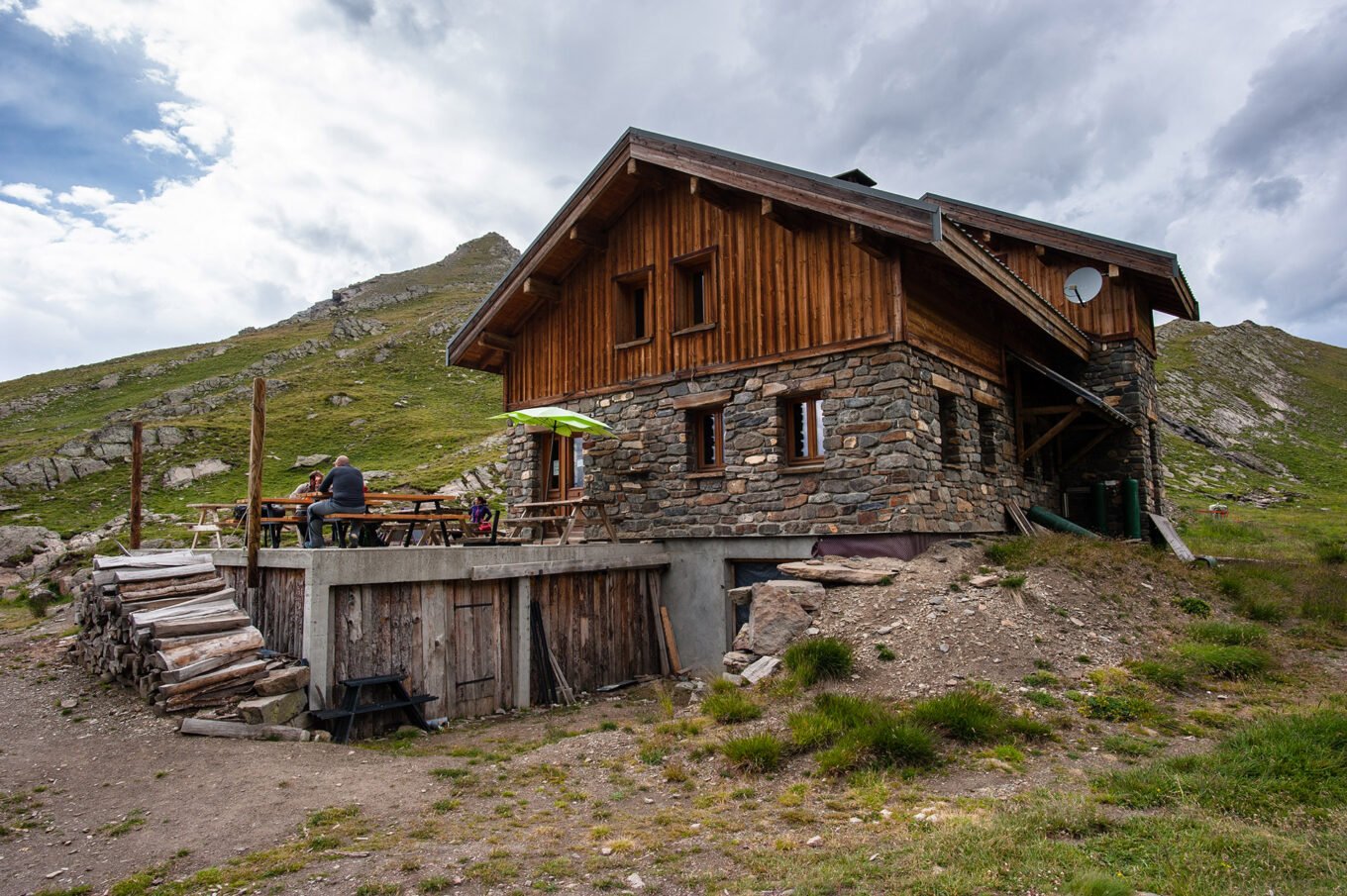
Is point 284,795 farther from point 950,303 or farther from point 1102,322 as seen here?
point 1102,322

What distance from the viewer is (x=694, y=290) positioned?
14.3 m

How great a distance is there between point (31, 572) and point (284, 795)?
18.7 metres

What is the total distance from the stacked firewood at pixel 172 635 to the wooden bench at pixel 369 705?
2.99 ft

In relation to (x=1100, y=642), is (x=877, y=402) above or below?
above

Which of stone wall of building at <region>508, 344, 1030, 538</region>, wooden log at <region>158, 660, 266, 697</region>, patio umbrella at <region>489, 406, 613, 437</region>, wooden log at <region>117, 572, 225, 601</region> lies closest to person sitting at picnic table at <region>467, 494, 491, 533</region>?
stone wall of building at <region>508, 344, 1030, 538</region>

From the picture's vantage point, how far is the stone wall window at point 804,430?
12.1 metres

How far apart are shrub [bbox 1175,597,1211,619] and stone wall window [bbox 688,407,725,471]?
6906 mm

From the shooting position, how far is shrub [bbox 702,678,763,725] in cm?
789

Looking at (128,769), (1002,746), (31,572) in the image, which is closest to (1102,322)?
(1002,746)

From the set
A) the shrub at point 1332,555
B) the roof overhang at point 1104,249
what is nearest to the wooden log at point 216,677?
the roof overhang at point 1104,249

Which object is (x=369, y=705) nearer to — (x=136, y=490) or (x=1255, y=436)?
(x=136, y=490)

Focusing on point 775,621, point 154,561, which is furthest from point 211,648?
point 775,621

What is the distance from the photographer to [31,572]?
20016mm

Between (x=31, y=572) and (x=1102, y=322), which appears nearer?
(x=1102, y=322)
